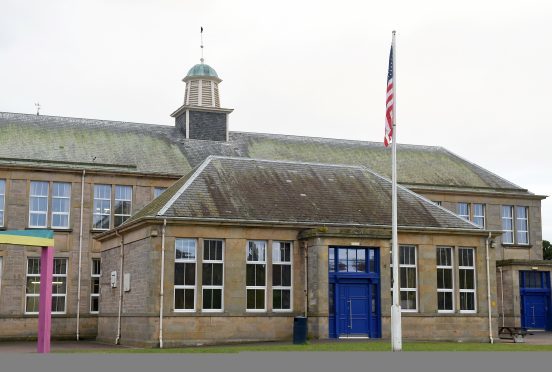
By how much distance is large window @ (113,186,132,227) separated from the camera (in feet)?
147

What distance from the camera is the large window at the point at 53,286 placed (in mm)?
42562

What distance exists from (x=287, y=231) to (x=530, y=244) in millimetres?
25758

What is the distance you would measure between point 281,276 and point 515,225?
25.2m

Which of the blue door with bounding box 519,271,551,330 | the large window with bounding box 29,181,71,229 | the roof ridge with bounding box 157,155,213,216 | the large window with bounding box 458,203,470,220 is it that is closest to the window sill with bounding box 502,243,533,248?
the large window with bounding box 458,203,470,220

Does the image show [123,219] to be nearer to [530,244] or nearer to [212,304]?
[212,304]

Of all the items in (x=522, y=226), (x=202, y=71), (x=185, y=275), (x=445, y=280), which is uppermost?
(x=202, y=71)

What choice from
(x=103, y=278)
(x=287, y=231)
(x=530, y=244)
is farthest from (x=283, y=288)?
(x=530, y=244)

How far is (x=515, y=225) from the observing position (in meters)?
54.2

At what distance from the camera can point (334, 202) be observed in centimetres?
3691

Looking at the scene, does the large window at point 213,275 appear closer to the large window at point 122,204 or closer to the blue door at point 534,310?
the large window at point 122,204

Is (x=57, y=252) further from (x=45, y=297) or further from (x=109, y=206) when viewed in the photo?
(x=45, y=297)

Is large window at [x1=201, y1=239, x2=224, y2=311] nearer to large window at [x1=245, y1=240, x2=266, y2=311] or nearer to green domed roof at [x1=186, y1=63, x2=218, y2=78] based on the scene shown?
large window at [x1=245, y1=240, x2=266, y2=311]

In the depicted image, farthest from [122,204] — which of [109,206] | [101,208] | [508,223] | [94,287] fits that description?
[508,223]

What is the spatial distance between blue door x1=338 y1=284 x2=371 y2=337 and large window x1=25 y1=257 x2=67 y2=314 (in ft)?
55.6
